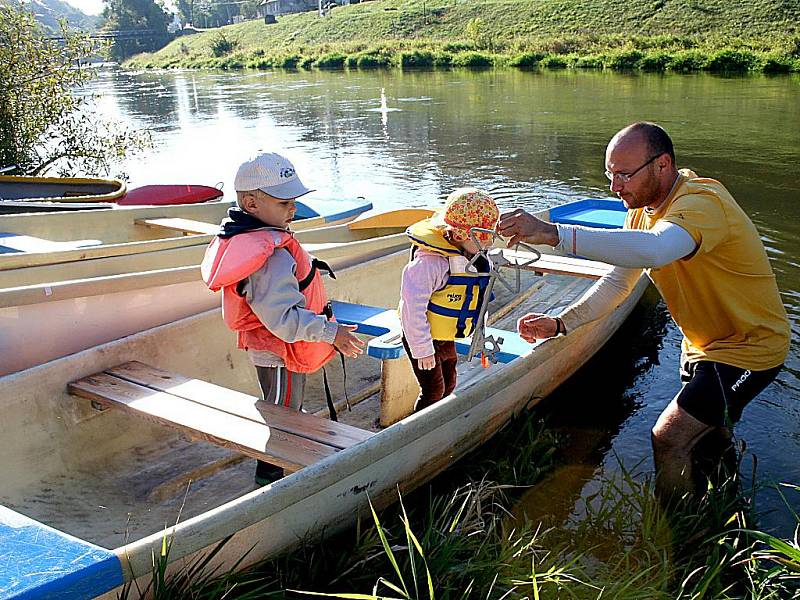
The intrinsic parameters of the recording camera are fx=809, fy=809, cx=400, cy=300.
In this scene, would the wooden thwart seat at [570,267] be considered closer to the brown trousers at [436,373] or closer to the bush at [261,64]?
the brown trousers at [436,373]

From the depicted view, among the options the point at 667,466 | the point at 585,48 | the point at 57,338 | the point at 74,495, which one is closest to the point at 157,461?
the point at 74,495

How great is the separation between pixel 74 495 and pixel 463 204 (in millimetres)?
2141

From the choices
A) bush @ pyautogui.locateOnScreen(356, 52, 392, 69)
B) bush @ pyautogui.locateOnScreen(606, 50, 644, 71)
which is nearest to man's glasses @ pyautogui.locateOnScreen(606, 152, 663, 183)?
bush @ pyautogui.locateOnScreen(606, 50, 644, 71)

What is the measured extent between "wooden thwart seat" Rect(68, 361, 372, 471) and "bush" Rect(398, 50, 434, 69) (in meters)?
36.9

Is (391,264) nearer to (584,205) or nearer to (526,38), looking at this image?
(584,205)

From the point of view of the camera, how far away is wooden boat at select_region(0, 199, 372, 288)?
4637 mm

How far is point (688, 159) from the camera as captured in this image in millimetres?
12914

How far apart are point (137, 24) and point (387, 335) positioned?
106 m

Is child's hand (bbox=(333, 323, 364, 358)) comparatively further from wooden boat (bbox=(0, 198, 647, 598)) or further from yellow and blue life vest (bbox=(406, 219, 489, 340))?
yellow and blue life vest (bbox=(406, 219, 489, 340))

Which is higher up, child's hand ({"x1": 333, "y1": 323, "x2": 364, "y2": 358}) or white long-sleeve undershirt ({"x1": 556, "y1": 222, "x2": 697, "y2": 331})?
white long-sleeve undershirt ({"x1": 556, "y1": 222, "x2": 697, "y2": 331})

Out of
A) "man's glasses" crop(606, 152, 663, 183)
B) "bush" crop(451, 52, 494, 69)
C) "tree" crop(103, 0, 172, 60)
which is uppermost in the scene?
"tree" crop(103, 0, 172, 60)

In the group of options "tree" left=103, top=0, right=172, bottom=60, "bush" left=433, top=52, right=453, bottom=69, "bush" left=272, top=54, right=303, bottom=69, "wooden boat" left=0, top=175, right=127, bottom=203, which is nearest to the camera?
"wooden boat" left=0, top=175, right=127, bottom=203

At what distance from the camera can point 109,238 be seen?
21.2 feet

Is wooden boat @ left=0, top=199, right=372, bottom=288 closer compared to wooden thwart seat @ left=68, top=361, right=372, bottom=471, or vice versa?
wooden thwart seat @ left=68, top=361, right=372, bottom=471
